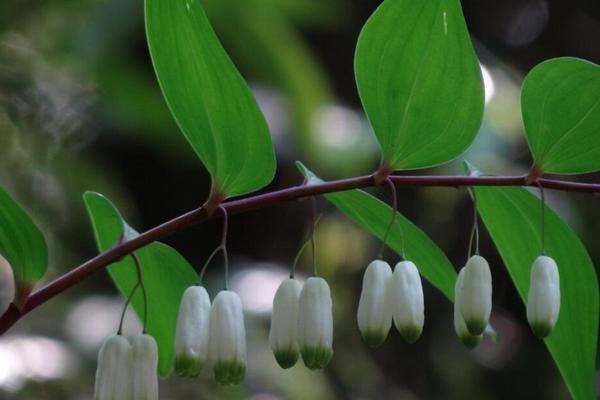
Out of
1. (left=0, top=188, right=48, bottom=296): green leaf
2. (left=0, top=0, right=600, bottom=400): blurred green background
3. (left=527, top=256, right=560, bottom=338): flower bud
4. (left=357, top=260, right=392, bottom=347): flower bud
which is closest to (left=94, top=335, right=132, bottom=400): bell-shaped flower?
(left=0, top=188, right=48, bottom=296): green leaf

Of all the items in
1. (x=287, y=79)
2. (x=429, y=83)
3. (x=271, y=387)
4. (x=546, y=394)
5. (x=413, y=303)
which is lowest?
(x=546, y=394)

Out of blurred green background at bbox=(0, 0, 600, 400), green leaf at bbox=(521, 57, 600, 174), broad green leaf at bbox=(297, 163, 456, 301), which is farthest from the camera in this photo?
blurred green background at bbox=(0, 0, 600, 400)

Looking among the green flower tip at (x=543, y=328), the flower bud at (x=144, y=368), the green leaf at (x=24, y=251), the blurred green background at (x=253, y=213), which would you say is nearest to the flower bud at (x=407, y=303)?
the green flower tip at (x=543, y=328)

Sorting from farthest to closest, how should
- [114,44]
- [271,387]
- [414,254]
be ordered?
[271,387] → [114,44] → [414,254]

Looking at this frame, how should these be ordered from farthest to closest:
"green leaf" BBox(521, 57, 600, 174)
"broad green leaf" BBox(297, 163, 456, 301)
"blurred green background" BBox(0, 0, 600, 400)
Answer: "blurred green background" BBox(0, 0, 600, 400) < "broad green leaf" BBox(297, 163, 456, 301) < "green leaf" BBox(521, 57, 600, 174)

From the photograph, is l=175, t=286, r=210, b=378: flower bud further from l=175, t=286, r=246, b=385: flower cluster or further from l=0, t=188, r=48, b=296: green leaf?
l=0, t=188, r=48, b=296: green leaf

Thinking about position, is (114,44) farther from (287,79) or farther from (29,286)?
(29,286)

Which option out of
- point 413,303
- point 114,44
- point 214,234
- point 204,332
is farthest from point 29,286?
point 214,234
